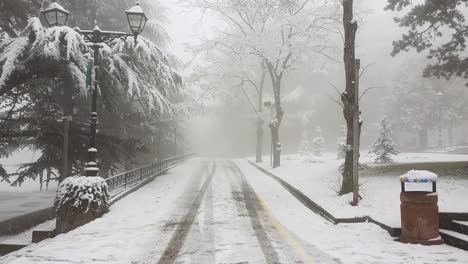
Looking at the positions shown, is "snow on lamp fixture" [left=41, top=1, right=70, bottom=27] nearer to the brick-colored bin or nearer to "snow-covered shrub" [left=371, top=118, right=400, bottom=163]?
the brick-colored bin

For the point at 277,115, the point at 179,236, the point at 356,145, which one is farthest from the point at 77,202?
the point at 277,115

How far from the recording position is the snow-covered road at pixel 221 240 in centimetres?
651

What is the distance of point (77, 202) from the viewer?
32.0 feet

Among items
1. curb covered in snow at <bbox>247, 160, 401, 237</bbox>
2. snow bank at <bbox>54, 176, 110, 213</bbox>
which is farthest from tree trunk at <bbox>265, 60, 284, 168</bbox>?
snow bank at <bbox>54, 176, 110, 213</bbox>

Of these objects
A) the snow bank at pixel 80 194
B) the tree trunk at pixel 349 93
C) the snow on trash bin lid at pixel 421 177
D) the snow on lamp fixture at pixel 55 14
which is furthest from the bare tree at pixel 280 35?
the snow on trash bin lid at pixel 421 177

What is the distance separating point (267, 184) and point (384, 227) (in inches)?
397

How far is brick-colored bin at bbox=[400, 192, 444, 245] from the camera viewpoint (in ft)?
24.0

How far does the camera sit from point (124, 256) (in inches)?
262

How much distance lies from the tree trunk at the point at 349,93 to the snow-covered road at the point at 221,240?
167 centimetres

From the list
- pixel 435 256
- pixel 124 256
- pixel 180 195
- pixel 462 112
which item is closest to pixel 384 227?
pixel 435 256

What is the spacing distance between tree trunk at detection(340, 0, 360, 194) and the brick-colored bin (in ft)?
16.1

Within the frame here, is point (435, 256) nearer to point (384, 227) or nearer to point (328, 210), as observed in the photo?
point (384, 227)

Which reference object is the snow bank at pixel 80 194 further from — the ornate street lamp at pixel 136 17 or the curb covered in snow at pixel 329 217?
the curb covered in snow at pixel 329 217

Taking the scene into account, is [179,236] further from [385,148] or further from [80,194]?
[385,148]
